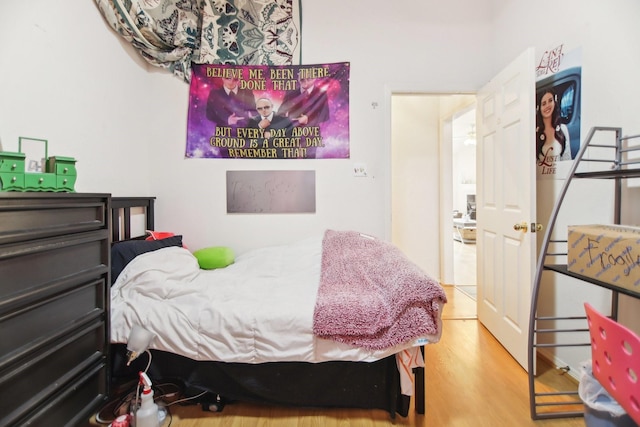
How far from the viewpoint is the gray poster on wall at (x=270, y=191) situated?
238cm

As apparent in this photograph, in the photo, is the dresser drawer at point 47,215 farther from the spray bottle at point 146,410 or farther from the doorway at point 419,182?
the doorway at point 419,182

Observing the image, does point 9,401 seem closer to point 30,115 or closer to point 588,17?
point 30,115

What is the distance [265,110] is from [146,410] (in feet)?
7.03

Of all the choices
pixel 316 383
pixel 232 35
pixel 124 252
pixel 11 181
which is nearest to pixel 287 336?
pixel 316 383

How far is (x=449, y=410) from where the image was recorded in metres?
1.38

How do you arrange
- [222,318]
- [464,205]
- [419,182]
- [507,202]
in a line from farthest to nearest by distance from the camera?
[464,205], [419,182], [507,202], [222,318]

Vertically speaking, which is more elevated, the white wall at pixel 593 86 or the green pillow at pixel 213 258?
the white wall at pixel 593 86

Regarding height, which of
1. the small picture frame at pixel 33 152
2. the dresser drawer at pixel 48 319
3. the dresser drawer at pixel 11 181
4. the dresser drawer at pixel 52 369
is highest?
the small picture frame at pixel 33 152

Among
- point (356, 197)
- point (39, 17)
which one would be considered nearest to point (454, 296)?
point (356, 197)

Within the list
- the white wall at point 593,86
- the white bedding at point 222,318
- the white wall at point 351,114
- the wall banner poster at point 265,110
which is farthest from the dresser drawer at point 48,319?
the white wall at point 593,86

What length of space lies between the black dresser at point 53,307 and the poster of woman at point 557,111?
256 centimetres

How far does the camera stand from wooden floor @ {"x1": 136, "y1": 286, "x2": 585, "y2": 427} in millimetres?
1303

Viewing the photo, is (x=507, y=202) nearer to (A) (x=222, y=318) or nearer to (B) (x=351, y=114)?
(B) (x=351, y=114)

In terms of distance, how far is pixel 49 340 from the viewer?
944mm
